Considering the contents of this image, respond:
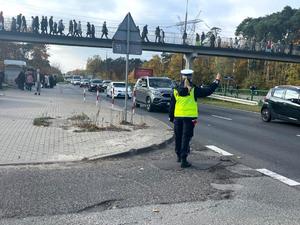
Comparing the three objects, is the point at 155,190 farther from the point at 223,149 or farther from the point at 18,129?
the point at 18,129

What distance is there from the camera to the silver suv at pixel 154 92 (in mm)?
21578

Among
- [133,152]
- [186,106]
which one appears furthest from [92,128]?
[186,106]

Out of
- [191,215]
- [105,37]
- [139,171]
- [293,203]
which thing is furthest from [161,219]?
[105,37]

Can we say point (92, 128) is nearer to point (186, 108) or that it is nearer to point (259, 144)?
point (259, 144)

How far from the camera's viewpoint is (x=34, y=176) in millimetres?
6766

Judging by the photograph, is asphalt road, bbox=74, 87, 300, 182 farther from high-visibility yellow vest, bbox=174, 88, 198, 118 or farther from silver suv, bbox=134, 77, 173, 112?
silver suv, bbox=134, 77, 173, 112

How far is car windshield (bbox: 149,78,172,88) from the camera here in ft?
74.3

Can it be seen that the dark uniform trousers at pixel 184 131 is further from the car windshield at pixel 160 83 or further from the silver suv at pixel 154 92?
the car windshield at pixel 160 83

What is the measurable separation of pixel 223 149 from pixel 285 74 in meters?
65.0

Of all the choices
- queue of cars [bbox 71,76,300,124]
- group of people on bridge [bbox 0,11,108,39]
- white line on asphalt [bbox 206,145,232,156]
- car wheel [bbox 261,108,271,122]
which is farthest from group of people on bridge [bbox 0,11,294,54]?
white line on asphalt [bbox 206,145,232,156]

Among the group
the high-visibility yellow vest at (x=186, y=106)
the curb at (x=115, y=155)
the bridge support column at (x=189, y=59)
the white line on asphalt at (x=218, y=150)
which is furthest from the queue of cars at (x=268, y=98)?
the bridge support column at (x=189, y=59)

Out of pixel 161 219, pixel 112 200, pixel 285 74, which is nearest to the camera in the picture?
pixel 161 219

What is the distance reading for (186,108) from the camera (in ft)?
25.7

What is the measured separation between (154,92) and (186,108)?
1396 centimetres
